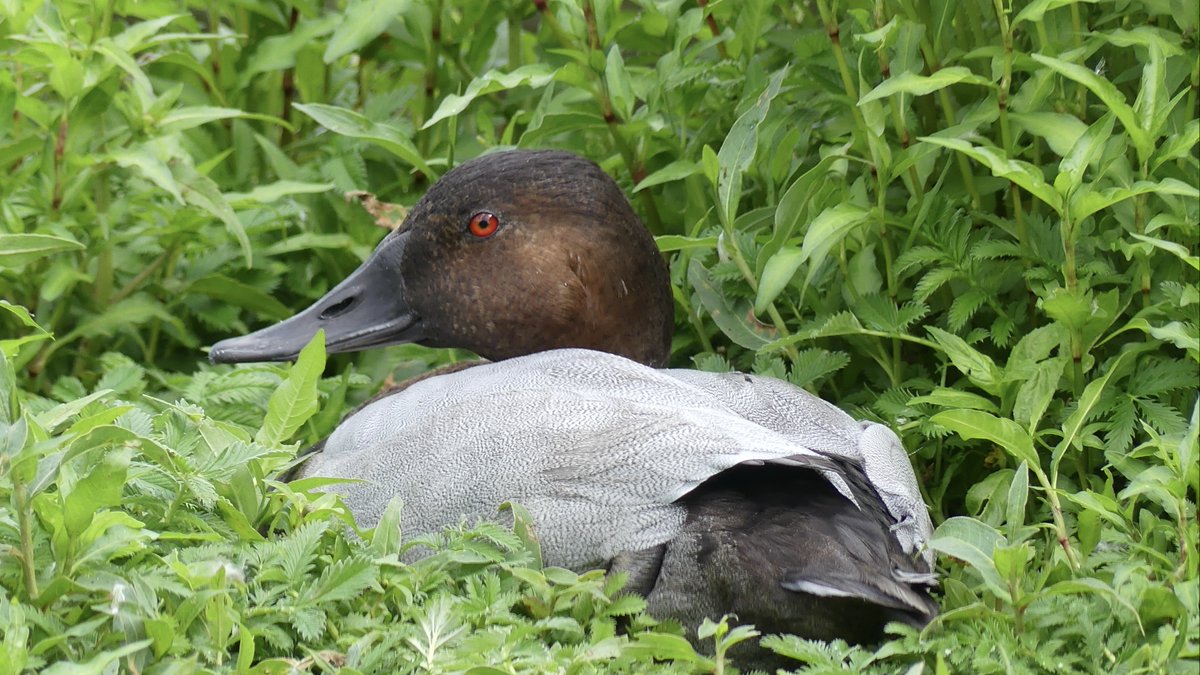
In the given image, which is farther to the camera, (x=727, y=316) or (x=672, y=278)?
(x=672, y=278)

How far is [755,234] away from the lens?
9.64 feet

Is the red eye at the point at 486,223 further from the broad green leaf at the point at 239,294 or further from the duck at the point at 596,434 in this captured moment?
the broad green leaf at the point at 239,294

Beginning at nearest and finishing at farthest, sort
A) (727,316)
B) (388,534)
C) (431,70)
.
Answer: (388,534) → (727,316) → (431,70)

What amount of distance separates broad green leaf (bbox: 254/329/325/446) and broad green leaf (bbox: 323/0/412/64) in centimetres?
113

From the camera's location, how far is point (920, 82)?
8.19 feet

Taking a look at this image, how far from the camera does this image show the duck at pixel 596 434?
6.61 ft

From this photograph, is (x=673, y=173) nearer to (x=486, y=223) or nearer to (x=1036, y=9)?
(x=486, y=223)

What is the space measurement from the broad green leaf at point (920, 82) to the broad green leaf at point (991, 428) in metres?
0.58

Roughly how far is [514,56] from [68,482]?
214 cm

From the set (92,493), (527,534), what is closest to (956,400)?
(527,534)

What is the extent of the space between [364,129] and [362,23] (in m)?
0.23

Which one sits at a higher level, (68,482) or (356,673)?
(68,482)

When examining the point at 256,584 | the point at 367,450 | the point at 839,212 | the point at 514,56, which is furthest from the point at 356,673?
the point at 514,56

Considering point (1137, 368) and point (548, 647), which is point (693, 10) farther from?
point (548, 647)
